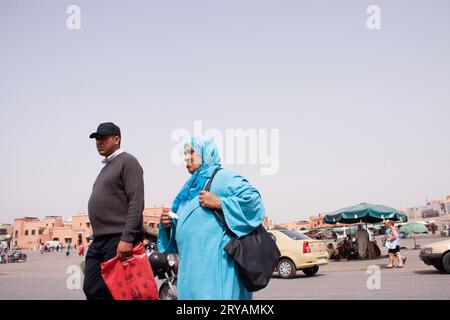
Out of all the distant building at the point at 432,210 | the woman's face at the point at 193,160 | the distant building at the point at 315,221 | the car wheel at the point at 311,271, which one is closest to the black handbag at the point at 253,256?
the woman's face at the point at 193,160

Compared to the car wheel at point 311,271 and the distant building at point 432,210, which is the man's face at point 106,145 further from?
the distant building at point 432,210

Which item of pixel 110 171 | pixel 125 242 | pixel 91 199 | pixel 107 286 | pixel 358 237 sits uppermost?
pixel 110 171

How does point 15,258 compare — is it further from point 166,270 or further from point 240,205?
point 240,205

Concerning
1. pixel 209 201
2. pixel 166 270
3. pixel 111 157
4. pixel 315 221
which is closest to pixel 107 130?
pixel 111 157

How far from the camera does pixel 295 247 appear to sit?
12.2 m

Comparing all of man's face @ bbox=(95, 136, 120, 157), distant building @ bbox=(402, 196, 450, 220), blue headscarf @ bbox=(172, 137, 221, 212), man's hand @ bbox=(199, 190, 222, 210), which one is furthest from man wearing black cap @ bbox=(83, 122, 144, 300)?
distant building @ bbox=(402, 196, 450, 220)

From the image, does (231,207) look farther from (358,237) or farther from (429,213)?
(429,213)

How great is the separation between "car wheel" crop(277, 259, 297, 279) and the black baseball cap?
937cm

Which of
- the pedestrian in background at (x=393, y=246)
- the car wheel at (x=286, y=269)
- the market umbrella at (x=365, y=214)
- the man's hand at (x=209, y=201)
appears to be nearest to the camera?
the man's hand at (x=209, y=201)

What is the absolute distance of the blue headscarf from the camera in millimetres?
3092

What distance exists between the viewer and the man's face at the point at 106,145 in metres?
3.76

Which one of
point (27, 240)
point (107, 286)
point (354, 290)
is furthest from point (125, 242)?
point (27, 240)

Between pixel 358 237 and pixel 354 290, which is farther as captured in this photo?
pixel 358 237
